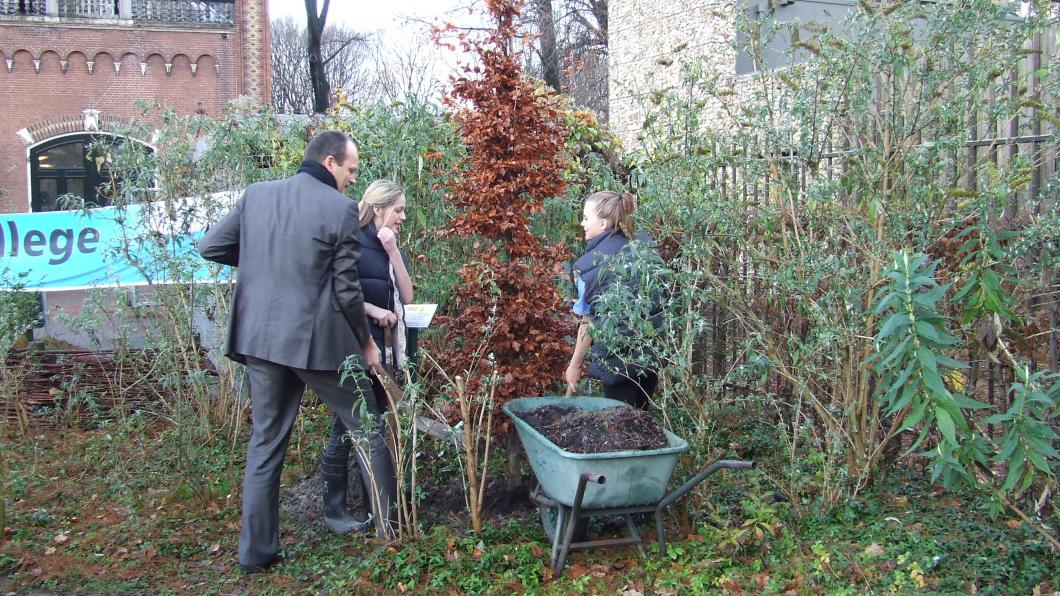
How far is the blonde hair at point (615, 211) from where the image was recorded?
489 cm

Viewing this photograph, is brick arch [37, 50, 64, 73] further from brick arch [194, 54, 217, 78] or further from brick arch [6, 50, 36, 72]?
brick arch [194, 54, 217, 78]

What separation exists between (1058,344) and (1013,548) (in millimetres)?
1199

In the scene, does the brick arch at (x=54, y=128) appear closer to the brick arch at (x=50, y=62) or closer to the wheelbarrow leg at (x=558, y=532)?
the brick arch at (x=50, y=62)

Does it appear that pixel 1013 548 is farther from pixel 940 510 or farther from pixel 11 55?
pixel 11 55

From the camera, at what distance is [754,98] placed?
205 inches

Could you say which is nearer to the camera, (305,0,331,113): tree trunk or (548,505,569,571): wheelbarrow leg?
(548,505,569,571): wheelbarrow leg

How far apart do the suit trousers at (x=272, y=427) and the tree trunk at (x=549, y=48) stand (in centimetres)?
2242

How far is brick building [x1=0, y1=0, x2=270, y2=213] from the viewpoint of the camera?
2144 centimetres

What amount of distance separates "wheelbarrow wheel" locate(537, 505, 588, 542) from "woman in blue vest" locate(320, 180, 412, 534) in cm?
100

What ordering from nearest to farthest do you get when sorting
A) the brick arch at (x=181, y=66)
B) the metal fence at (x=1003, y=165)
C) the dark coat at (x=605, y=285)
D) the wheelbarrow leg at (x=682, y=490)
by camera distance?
the wheelbarrow leg at (x=682, y=490) → the metal fence at (x=1003, y=165) → the dark coat at (x=605, y=285) → the brick arch at (x=181, y=66)

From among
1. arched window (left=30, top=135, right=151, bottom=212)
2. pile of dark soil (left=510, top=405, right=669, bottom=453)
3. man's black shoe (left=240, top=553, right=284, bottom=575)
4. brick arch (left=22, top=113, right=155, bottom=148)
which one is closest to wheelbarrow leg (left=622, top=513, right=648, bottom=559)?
pile of dark soil (left=510, top=405, right=669, bottom=453)

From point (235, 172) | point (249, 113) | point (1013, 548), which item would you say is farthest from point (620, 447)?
point (249, 113)

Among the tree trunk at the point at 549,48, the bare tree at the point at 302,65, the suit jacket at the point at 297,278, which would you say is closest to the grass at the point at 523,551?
the suit jacket at the point at 297,278

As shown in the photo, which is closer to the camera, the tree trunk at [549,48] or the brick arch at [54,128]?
the brick arch at [54,128]
